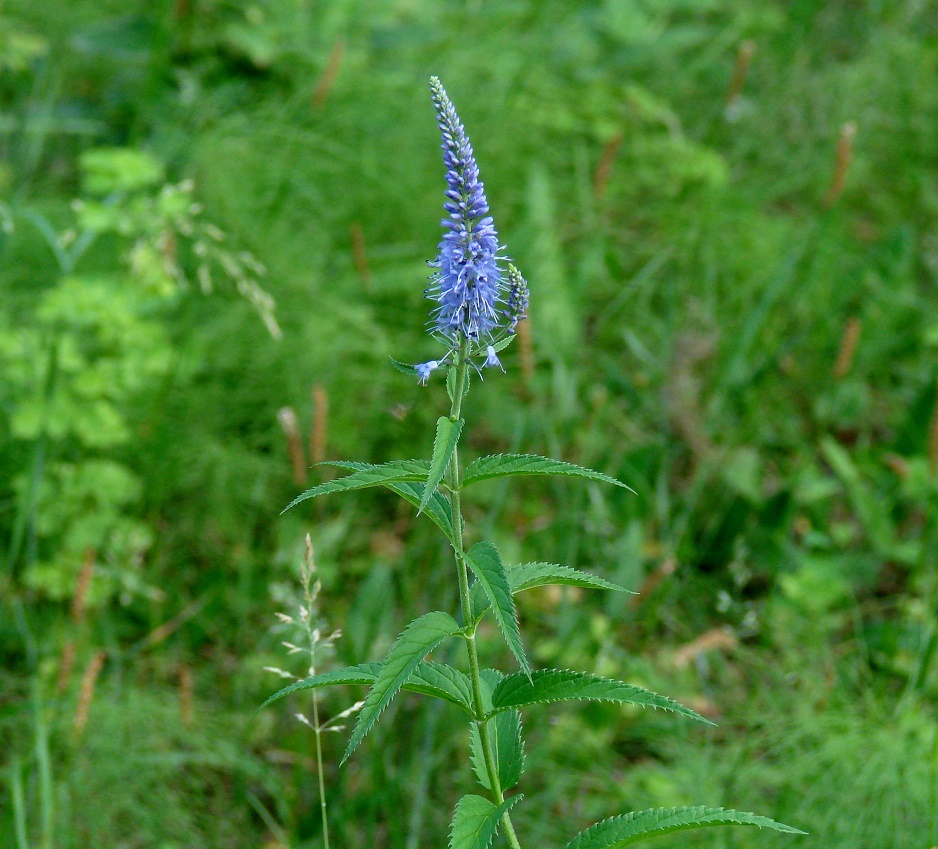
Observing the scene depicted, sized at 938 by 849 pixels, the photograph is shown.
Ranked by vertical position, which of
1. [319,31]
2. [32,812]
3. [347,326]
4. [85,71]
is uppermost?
[319,31]

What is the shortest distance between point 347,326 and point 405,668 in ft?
7.88

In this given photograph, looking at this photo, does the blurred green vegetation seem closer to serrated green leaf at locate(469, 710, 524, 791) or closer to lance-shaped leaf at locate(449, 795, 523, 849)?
serrated green leaf at locate(469, 710, 524, 791)

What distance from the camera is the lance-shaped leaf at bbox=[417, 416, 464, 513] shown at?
3.78 ft

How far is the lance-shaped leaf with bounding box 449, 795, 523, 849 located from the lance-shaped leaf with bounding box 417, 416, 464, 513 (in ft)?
1.40

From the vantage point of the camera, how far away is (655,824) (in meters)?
1.34

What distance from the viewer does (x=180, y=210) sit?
293cm

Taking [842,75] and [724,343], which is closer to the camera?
[724,343]

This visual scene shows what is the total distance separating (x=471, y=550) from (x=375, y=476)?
19 centimetres

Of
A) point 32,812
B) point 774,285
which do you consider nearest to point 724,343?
point 774,285

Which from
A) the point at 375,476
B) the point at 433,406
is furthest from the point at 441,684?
the point at 433,406

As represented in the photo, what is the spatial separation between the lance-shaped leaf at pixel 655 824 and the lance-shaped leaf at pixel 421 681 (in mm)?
229

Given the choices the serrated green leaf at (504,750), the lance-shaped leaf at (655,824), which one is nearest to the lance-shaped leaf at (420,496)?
the serrated green leaf at (504,750)

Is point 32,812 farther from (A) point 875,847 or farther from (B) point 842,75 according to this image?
(B) point 842,75

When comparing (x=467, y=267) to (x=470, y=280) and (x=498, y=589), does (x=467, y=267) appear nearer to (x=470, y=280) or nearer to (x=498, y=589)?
(x=470, y=280)
